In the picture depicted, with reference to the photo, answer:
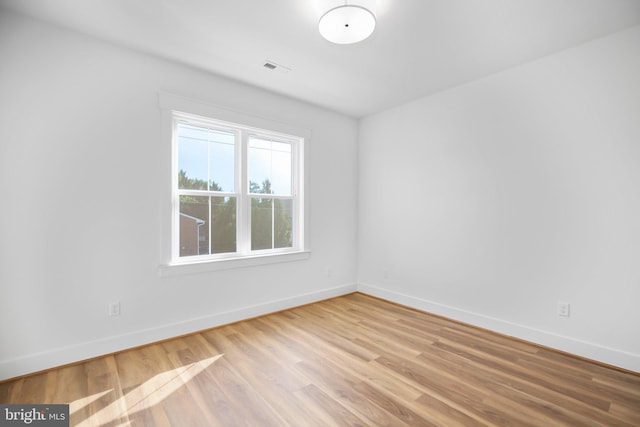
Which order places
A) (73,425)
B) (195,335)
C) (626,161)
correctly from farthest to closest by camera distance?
(195,335), (626,161), (73,425)

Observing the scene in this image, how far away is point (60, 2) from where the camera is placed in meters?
2.08

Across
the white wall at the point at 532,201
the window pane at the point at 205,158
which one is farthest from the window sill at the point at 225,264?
the white wall at the point at 532,201

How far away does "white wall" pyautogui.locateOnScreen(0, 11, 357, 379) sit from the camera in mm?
2189

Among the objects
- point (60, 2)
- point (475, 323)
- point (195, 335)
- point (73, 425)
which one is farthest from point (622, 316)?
point (60, 2)

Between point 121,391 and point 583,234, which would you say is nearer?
point 121,391

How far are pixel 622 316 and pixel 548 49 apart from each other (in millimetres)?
2392

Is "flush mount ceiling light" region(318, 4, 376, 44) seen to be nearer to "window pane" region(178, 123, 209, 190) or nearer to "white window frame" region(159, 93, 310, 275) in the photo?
"white window frame" region(159, 93, 310, 275)

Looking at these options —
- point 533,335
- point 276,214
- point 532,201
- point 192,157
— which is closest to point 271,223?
point 276,214

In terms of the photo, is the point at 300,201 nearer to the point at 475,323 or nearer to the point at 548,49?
the point at 475,323

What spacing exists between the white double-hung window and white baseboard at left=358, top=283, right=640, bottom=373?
175 centimetres

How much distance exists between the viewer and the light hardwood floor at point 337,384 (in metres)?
1.80

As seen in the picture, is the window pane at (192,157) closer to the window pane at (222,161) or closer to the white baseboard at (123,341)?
the window pane at (222,161)

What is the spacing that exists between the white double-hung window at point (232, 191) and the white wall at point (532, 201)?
151 cm

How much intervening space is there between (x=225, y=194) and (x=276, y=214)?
30.2 inches
